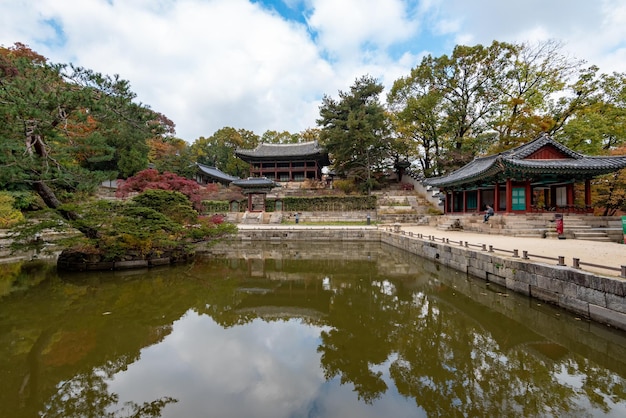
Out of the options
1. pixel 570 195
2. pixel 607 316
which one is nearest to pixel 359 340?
pixel 607 316

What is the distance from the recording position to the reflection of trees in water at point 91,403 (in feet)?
9.53

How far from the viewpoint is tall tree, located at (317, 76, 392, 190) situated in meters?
27.9

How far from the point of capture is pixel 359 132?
2744cm

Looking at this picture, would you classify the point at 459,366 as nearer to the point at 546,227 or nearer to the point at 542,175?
the point at 546,227

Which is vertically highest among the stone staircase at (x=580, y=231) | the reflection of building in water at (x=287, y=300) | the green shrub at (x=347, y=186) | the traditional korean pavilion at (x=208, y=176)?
the traditional korean pavilion at (x=208, y=176)

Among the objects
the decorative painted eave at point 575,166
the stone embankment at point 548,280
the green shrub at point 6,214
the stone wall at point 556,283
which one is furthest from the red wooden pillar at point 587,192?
the green shrub at point 6,214

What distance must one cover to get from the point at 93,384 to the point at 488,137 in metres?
29.0

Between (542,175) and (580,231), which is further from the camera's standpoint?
(542,175)

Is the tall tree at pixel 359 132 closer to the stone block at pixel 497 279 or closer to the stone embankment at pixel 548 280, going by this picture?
the stone embankment at pixel 548 280

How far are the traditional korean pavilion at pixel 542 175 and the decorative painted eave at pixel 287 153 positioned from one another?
67.9 ft

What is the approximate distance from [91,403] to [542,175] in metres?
18.5

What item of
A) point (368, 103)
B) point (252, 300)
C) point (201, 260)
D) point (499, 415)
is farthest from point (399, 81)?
point (499, 415)

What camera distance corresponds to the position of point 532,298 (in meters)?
6.05

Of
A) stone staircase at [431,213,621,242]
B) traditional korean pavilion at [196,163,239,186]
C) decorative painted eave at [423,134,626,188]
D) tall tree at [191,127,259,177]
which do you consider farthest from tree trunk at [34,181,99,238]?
tall tree at [191,127,259,177]
